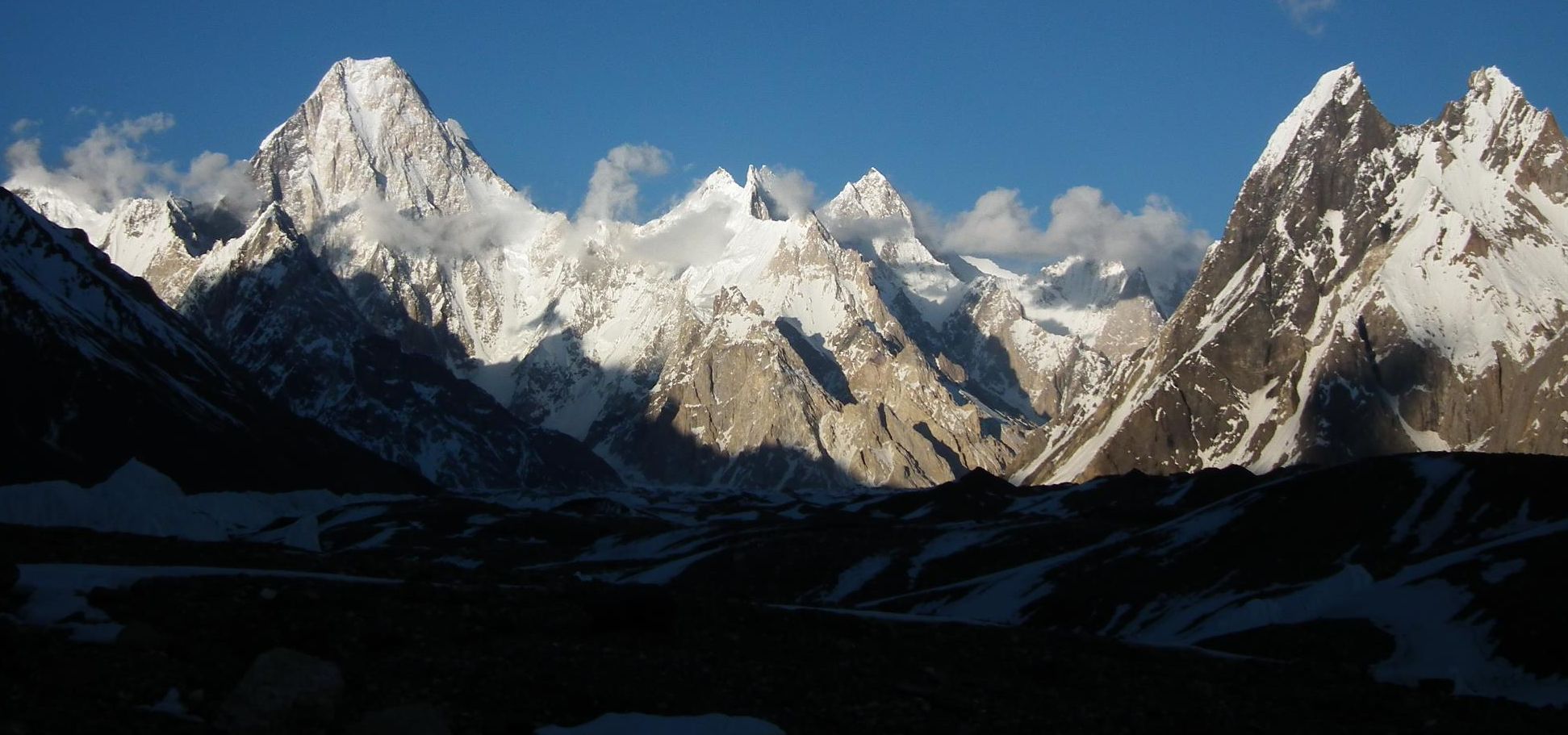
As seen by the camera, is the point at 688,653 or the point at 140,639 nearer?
the point at 140,639

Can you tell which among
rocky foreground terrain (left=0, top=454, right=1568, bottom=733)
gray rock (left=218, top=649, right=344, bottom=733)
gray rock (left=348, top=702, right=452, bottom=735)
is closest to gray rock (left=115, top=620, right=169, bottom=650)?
rocky foreground terrain (left=0, top=454, right=1568, bottom=733)

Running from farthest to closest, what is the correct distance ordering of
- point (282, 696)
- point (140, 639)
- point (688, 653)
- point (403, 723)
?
1. point (688, 653)
2. point (140, 639)
3. point (282, 696)
4. point (403, 723)

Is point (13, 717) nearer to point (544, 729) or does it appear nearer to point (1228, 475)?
point (544, 729)

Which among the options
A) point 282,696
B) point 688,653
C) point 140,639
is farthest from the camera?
point 688,653

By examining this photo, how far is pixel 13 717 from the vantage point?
18.1 meters

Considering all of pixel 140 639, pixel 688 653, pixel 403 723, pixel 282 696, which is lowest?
pixel 403 723

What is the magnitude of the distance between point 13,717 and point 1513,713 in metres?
22.9

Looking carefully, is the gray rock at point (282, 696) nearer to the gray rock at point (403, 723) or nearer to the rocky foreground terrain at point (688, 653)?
the rocky foreground terrain at point (688, 653)

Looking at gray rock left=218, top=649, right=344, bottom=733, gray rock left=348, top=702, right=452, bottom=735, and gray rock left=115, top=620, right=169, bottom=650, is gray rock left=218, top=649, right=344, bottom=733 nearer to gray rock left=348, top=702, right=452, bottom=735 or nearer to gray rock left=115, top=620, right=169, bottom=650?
gray rock left=348, top=702, right=452, bottom=735

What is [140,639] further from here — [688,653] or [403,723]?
[688,653]

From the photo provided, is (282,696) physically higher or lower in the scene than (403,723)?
higher

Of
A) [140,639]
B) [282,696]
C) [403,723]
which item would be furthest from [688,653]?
[140,639]

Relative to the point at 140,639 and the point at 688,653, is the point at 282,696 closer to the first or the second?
the point at 140,639

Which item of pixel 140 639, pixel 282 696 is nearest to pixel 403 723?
pixel 282 696
